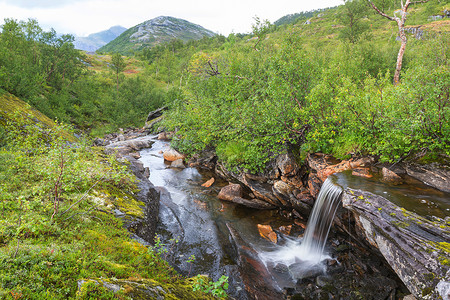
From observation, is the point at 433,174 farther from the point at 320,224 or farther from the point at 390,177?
the point at 320,224

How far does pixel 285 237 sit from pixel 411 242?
272 inches

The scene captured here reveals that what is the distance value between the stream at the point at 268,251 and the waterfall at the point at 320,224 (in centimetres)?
36

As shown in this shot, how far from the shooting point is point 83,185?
27.7 feet

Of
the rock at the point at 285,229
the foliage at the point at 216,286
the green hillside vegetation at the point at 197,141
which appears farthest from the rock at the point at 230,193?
the foliage at the point at 216,286

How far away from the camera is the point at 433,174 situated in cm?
923

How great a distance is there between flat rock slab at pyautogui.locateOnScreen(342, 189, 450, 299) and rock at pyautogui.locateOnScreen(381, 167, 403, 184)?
239 centimetres

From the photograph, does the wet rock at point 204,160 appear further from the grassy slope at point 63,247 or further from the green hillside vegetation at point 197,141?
the grassy slope at point 63,247

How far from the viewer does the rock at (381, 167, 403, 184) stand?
9536 mm

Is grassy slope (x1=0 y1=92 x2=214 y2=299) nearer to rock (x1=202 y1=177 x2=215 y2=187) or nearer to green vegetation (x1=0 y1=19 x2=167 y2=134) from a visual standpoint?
rock (x1=202 y1=177 x2=215 y2=187)

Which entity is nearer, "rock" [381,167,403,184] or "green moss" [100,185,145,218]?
"green moss" [100,185,145,218]

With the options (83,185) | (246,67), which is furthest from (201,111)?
(83,185)

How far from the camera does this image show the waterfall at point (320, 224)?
10.2 m

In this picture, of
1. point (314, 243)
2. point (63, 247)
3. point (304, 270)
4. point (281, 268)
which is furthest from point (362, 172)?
point (63, 247)

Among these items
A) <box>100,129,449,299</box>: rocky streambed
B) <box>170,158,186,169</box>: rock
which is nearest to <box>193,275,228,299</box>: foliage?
<box>100,129,449,299</box>: rocky streambed
